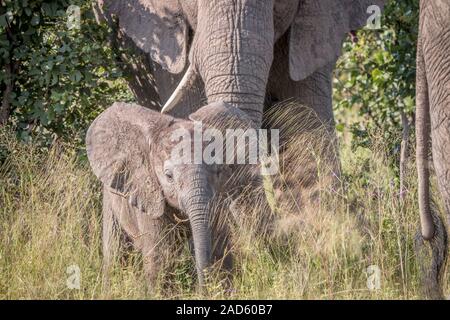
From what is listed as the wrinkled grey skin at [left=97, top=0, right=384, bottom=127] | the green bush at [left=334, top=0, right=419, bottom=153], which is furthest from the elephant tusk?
the green bush at [left=334, top=0, right=419, bottom=153]

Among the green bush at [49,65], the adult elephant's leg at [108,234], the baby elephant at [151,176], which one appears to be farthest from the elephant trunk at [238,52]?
the green bush at [49,65]

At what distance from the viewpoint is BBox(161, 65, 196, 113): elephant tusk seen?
7938 mm

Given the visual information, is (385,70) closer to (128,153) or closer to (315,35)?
(315,35)

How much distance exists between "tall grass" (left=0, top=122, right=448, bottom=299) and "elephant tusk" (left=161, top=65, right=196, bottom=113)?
1.89 ft

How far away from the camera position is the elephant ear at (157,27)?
8.20 m

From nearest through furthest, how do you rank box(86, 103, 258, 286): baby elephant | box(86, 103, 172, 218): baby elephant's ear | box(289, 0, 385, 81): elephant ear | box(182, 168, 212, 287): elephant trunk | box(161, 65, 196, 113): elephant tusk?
box(182, 168, 212, 287): elephant trunk → box(86, 103, 258, 286): baby elephant → box(86, 103, 172, 218): baby elephant's ear → box(161, 65, 196, 113): elephant tusk → box(289, 0, 385, 81): elephant ear

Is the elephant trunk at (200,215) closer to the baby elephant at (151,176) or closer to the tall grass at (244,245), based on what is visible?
the baby elephant at (151,176)

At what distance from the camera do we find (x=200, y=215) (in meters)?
6.62

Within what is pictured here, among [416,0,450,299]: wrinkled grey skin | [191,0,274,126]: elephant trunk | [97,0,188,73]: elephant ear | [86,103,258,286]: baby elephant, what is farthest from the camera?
[97,0,188,73]: elephant ear

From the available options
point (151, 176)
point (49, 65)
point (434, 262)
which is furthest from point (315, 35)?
point (434, 262)

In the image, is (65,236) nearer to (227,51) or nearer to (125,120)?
(125,120)

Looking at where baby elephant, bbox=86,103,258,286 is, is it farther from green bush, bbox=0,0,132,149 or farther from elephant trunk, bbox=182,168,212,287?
green bush, bbox=0,0,132,149

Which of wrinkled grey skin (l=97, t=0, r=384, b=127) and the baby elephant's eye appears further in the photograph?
wrinkled grey skin (l=97, t=0, r=384, b=127)

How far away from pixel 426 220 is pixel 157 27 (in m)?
2.47
